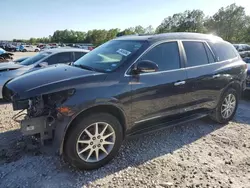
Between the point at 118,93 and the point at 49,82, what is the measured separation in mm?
901

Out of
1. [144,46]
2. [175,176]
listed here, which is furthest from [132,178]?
[144,46]

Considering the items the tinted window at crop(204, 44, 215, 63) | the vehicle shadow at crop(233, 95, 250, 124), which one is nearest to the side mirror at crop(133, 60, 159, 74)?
the tinted window at crop(204, 44, 215, 63)

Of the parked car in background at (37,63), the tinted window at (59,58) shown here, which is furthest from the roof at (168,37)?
the tinted window at (59,58)

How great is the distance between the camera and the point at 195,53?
13.3ft

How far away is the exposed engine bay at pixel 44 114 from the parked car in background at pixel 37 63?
11.1 ft

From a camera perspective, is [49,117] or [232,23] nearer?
[49,117]

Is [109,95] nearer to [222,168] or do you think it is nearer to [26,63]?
[222,168]

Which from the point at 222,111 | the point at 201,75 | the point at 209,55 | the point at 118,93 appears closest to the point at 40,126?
the point at 118,93

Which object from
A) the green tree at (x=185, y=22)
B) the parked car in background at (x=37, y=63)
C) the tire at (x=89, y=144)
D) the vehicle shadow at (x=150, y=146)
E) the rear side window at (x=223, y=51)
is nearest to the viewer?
the tire at (x=89, y=144)

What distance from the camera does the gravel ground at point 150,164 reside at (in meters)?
2.83

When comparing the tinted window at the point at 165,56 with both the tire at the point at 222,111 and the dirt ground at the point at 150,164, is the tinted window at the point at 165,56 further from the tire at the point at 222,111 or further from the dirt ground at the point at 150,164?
the tire at the point at 222,111

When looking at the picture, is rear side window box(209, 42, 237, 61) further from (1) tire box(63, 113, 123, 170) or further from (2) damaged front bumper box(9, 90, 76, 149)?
(2) damaged front bumper box(9, 90, 76, 149)

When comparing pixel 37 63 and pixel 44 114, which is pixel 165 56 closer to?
pixel 44 114

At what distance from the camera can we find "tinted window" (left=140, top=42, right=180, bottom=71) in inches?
137
